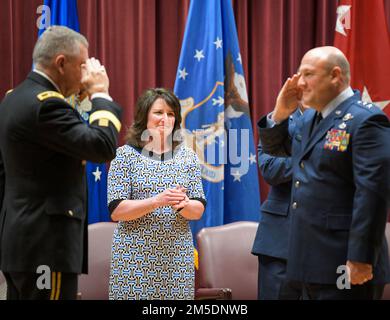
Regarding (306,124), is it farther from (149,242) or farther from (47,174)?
(47,174)

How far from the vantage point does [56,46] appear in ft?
8.45

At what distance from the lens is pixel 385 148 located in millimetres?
2617

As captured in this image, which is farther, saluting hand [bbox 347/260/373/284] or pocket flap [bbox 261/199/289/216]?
pocket flap [bbox 261/199/289/216]

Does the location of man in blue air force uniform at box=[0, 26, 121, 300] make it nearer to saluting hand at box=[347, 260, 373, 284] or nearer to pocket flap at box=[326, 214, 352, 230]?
pocket flap at box=[326, 214, 352, 230]

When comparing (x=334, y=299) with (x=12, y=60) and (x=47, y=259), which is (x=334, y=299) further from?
(x=12, y=60)

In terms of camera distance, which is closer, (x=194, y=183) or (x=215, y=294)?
(x=194, y=183)

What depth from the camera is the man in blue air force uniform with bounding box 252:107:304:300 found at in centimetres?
335

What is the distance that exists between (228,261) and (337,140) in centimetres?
172

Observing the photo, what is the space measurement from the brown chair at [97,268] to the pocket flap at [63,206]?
1693mm

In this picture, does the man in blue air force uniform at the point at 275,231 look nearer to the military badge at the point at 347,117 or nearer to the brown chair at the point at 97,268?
the military badge at the point at 347,117

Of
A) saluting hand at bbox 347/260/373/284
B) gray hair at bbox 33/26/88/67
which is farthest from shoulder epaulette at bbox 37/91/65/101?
saluting hand at bbox 347/260/373/284

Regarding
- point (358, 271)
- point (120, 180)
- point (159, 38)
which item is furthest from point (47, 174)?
point (159, 38)

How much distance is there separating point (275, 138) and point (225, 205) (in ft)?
6.01
